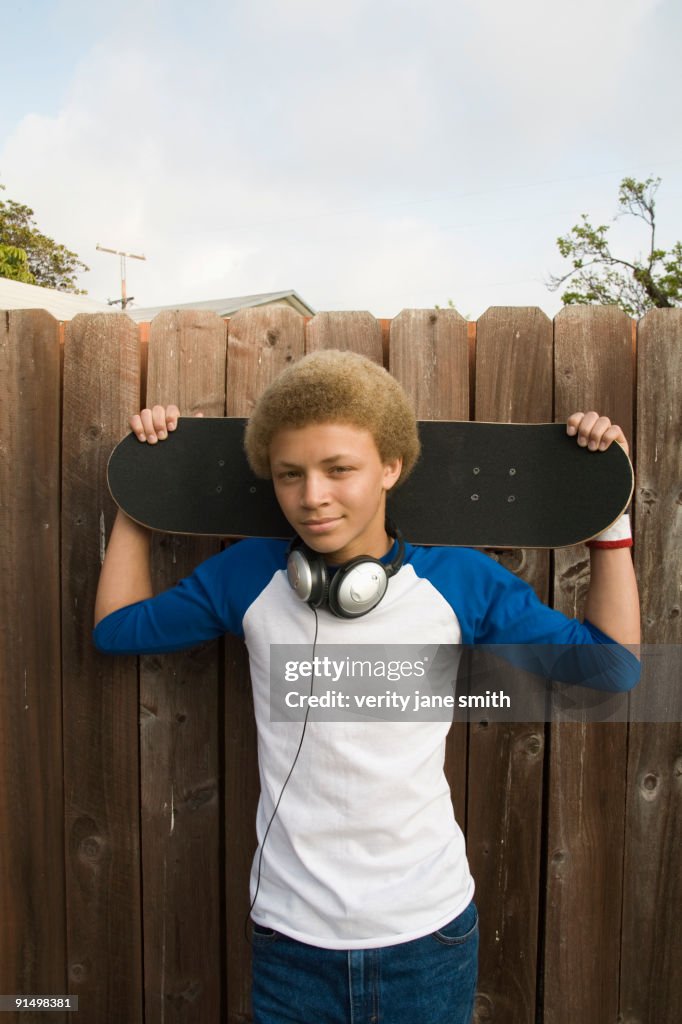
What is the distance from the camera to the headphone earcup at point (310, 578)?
161 centimetres

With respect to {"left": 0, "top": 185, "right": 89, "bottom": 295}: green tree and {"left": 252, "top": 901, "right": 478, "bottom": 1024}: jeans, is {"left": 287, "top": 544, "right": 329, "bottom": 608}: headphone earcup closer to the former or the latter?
{"left": 252, "top": 901, "right": 478, "bottom": 1024}: jeans

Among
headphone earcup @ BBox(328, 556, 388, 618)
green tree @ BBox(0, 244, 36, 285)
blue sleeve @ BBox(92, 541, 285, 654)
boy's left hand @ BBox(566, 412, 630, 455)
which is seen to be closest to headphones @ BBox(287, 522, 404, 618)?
headphone earcup @ BBox(328, 556, 388, 618)

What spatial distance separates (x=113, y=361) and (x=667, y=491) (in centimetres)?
172

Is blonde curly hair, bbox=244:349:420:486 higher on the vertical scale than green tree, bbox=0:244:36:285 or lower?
lower

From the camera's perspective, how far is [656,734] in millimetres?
2117

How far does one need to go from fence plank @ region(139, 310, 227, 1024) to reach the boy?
1.45 ft

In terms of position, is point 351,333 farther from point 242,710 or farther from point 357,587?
point 242,710

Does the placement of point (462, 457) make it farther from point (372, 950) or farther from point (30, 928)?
point (30, 928)

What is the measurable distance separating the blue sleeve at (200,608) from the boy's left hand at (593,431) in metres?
0.86

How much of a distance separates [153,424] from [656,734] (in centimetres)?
177

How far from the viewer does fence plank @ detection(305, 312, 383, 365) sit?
2096mm

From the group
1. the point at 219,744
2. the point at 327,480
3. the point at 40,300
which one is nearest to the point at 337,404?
the point at 327,480

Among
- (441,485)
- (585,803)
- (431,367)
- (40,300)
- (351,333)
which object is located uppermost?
(40,300)

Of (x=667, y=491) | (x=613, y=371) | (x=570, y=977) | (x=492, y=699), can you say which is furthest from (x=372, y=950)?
(x=613, y=371)
